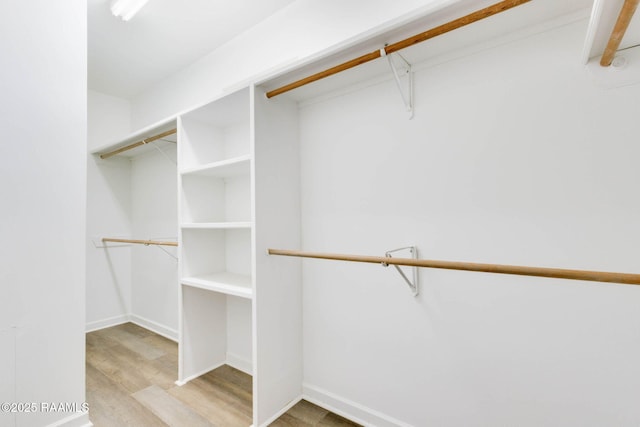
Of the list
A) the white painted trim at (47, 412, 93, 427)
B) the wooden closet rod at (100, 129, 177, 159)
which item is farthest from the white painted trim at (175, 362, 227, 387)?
the wooden closet rod at (100, 129, 177, 159)

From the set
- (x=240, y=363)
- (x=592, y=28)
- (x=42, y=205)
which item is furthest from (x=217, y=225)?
(x=592, y=28)

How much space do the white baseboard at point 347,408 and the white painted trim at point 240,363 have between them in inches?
22.7

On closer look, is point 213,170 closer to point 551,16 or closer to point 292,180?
point 292,180

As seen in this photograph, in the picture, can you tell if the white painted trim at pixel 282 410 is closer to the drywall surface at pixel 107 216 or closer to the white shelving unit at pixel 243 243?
the white shelving unit at pixel 243 243

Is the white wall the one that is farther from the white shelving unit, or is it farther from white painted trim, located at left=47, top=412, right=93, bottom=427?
the white shelving unit

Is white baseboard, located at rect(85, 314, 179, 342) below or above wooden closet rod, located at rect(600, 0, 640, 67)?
below

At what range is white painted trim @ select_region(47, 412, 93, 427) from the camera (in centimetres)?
160

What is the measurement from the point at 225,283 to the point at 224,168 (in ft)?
2.62

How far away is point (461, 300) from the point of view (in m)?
1.41

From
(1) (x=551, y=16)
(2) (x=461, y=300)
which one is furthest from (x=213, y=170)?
(1) (x=551, y=16)

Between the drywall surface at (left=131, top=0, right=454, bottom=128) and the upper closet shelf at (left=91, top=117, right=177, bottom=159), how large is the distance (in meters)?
0.36

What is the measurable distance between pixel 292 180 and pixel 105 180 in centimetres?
276

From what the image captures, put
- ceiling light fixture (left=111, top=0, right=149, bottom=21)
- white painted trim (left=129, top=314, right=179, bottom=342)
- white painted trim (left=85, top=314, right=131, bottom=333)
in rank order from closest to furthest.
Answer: ceiling light fixture (left=111, top=0, right=149, bottom=21) < white painted trim (left=129, top=314, right=179, bottom=342) < white painted trim (left=85, top=314, right=131, bottom=333)

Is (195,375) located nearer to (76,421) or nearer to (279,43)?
(76,421)
